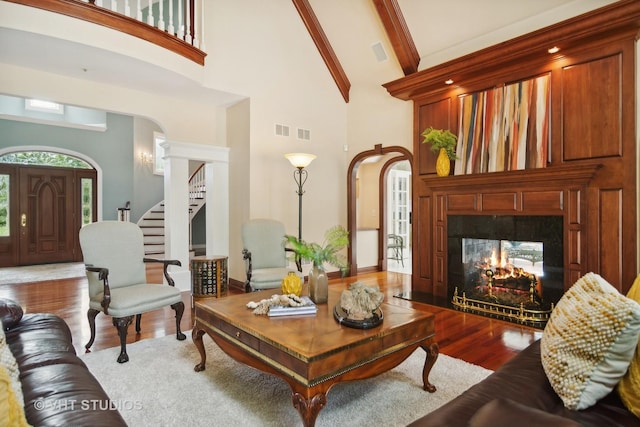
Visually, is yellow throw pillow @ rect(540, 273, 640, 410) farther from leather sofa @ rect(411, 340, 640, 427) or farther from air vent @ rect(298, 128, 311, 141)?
air vent @ rect(298, 128, 311, 141)

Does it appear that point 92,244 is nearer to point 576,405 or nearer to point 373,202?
point 576,405

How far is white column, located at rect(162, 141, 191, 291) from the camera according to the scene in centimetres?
527

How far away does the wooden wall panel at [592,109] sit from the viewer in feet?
11.5

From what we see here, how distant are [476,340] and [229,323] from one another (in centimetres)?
234

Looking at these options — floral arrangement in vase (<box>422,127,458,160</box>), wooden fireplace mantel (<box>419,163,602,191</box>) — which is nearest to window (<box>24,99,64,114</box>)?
floral arrangement in vase (<box>422,127,458,160</box>)

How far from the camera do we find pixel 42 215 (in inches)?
326

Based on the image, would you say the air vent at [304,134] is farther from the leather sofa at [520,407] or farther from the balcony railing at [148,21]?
the leather sofa at [520,407]

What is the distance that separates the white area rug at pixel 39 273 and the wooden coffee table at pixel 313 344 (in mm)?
5662

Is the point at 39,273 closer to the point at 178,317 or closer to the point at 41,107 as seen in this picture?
the point at 41,107

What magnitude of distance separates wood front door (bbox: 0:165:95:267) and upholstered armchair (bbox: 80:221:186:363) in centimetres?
665

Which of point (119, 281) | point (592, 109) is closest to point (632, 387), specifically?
point (592, 109)

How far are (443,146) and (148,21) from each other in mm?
3910

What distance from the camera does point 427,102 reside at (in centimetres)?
510

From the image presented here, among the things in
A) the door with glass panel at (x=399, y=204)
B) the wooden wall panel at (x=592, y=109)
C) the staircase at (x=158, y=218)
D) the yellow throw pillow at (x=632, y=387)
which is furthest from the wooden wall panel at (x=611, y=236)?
the staircase at (x=158, y=218)
